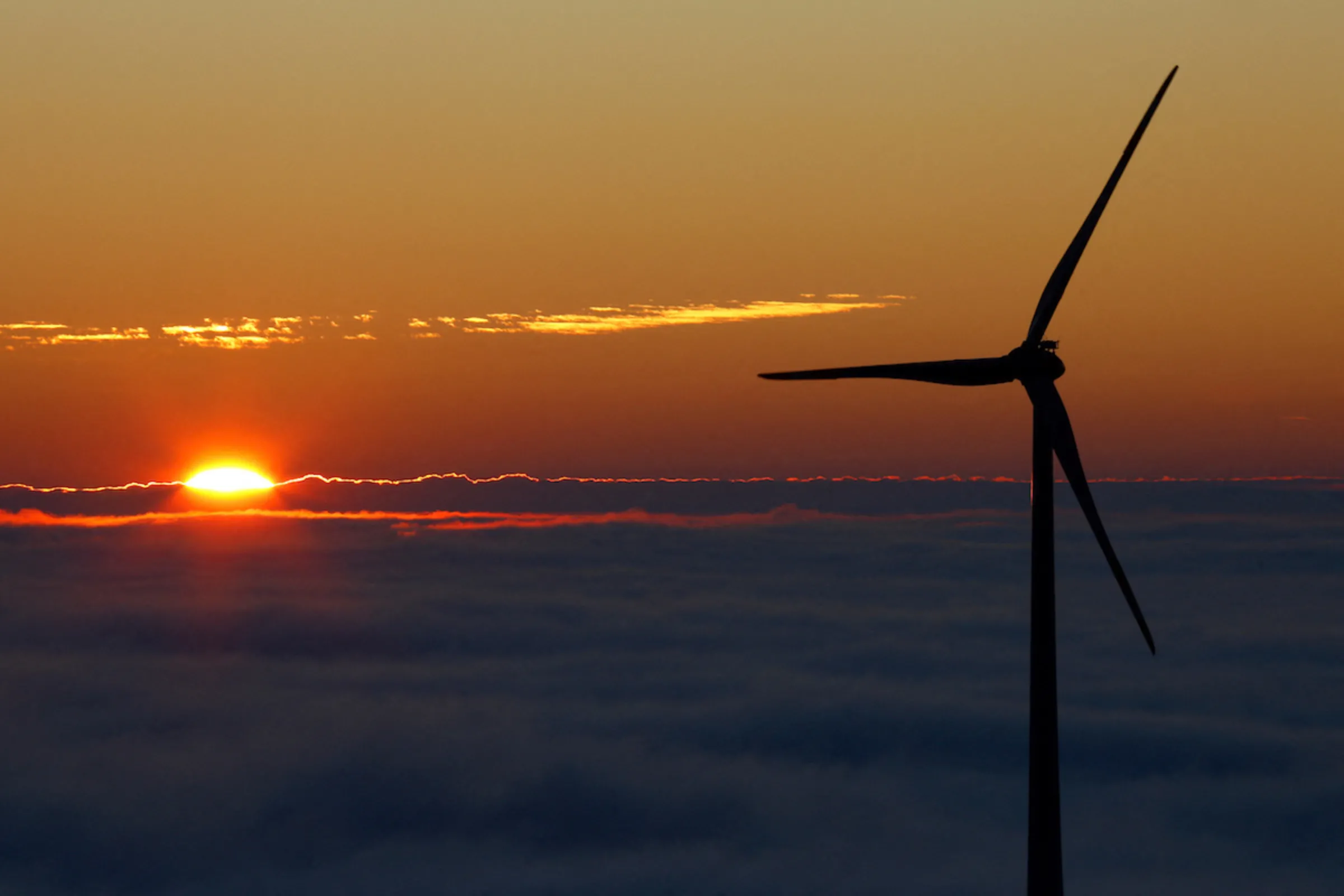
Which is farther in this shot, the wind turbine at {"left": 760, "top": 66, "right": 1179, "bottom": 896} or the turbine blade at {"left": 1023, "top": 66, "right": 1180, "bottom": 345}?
the turbine blade at {"left": 1023, "top": 66, "right": 1180, "bottom": 345}

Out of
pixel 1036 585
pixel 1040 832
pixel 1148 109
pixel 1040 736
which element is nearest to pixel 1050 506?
pixel 1036 585

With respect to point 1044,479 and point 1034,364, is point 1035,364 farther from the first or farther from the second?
point 1044,479

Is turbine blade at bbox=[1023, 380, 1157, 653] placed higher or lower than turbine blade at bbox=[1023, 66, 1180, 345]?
lower

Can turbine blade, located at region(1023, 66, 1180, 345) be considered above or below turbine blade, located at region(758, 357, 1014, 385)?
above

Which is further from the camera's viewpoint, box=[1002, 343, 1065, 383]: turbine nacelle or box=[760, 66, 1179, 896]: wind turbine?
box=[1002, 343, 1065, 383]: turbine nacelle
